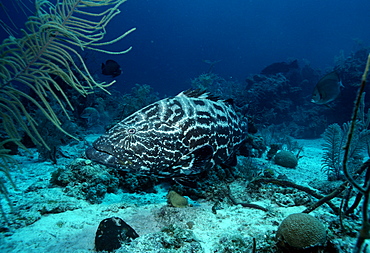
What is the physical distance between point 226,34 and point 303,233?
131 metres

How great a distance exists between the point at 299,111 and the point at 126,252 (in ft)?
62.2

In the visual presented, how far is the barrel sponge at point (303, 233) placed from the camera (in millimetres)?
2262

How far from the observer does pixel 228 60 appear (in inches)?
4195

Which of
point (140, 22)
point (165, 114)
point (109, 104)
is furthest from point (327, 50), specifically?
point (140, 22)

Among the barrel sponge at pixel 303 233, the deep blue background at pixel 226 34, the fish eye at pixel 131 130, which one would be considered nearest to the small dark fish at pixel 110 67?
the fish eye at pixel 131 130

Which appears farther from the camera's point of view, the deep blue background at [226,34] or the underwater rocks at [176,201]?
the deep blue background at [226,34]

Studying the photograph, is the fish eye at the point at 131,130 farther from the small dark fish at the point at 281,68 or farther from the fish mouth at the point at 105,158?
the small dark fish at the point at 281,68

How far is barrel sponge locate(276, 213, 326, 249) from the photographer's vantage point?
226cm

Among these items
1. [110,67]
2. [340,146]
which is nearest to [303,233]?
[340,146]

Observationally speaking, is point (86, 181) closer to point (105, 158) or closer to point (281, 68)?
point (105, 158)

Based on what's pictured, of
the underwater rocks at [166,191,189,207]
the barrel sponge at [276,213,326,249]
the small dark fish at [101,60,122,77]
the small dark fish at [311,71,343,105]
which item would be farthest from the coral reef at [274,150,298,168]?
the small dark fish at [101,60,122,77]

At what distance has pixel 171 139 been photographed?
129 inches

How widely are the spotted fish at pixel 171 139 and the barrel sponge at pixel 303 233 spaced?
1.55 meters

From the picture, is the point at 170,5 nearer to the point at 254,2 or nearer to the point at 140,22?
the point at 140,22
